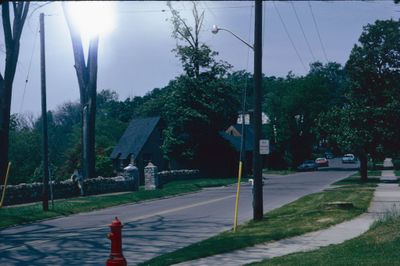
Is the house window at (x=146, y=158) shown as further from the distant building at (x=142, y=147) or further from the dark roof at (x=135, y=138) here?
the dark roof at (x=135, y=138)

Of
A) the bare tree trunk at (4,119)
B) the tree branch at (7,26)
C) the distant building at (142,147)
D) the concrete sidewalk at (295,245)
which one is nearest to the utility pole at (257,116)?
the concrete sidewalk at (295,245)

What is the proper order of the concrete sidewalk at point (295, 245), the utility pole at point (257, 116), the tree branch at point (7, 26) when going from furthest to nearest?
the tree branch at point (7, 26)
the utility pole at point (257, 116)
the concrete sidewalk at point (295, 245)

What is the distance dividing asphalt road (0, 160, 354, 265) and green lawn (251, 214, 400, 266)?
3.38 metres

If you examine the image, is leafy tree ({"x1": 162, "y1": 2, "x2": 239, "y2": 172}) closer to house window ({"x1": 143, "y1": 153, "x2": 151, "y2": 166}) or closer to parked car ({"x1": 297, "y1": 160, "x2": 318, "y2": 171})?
house window ({"x1": 143, "y1": 153, "x2": 151, "y2": 166})

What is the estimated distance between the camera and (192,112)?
1950 inches

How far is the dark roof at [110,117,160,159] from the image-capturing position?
5197 centimetres

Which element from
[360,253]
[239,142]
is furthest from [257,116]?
[239,142]

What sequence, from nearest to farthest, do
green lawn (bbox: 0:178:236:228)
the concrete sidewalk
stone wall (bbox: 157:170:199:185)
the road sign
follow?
the concrete sidewalk → the road sign → green lawn (bbox: 0:178:236:228) → stone wall (bbox: 157:170:199:185)

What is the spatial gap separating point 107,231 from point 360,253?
838 centimetres

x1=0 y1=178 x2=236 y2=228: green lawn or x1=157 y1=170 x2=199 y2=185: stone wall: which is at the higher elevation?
x1=157 y1=170 x2=199 y2=185: stone wall

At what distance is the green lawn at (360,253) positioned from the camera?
8.86 m

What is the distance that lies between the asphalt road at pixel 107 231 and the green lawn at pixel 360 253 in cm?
338

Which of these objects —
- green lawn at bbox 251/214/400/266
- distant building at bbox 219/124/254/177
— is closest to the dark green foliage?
distant building at bbox 219/124/254/177

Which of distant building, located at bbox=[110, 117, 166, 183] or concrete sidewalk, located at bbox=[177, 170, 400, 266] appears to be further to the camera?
distant building, located at bbox=[110, 117, 166, 183]
